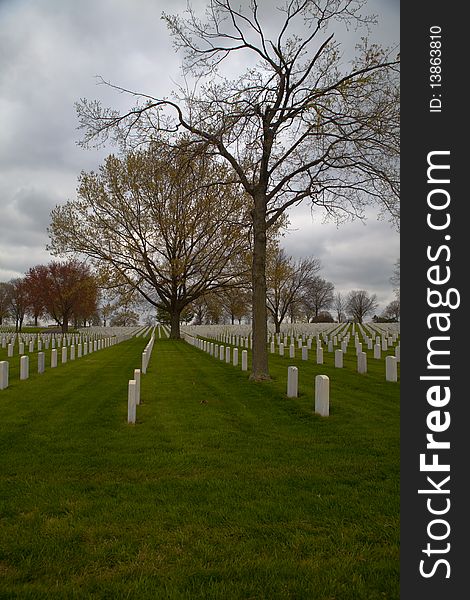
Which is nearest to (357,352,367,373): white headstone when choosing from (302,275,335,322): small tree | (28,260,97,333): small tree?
(28,260,97,333): small tree

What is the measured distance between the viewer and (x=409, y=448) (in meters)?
2.88

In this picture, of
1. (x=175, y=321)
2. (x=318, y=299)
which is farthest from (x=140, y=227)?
(x=318, y=299)

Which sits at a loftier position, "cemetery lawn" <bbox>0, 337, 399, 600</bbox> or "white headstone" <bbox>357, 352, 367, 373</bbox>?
"white headstone" <bbox>357, 352, 367, 373</bbox>

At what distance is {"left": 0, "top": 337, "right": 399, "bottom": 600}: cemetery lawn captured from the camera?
10.9 feet

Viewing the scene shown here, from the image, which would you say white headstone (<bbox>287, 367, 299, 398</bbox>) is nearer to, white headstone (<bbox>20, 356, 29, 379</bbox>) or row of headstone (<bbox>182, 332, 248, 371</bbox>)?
row of headstone (<bbox>182, 332, 248, 371</bbox>)

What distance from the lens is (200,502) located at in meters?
4.73

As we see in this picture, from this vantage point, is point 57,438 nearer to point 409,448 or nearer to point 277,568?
point 277,568

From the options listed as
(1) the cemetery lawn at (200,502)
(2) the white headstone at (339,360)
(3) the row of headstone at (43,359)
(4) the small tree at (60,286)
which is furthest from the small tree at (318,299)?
(1) the cemetery lawn at (200,502)

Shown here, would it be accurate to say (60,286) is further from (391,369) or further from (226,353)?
(391,369)

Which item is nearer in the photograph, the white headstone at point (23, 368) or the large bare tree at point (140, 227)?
the white headstone at point (23, 368)

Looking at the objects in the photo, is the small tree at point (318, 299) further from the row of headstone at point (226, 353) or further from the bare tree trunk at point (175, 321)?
the row of headstone at point (226, 353)

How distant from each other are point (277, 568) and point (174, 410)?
6.29 metres

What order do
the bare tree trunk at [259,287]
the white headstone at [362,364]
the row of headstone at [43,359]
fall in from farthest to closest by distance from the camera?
the white headstone at [362,364] → the bare tree trunk at [259,287] → the row of headstone at [43,359]

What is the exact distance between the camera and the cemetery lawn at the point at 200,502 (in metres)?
3.32
